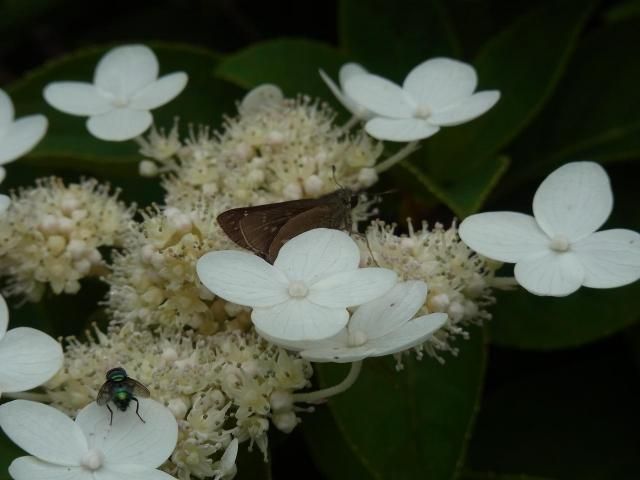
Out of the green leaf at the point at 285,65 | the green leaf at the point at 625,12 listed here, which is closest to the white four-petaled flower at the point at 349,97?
the green leaf at the point at 285,65

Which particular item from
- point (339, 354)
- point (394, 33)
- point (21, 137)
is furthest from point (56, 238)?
point (394, 33)

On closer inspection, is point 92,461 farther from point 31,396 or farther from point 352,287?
point 352,287

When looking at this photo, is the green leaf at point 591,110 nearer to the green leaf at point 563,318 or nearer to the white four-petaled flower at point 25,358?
the green leaf at point 563,318

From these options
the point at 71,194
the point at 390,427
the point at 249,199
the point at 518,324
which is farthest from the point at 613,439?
the point at 71,194

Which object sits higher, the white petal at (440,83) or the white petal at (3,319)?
the white petal at (440,83)

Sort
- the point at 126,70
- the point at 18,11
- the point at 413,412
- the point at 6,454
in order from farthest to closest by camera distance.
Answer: the point at 18,11
the point at 126,70
the point at 413,412
the point at 6,454

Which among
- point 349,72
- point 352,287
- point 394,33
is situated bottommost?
point 352,287

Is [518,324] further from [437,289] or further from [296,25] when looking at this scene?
[296,25]
